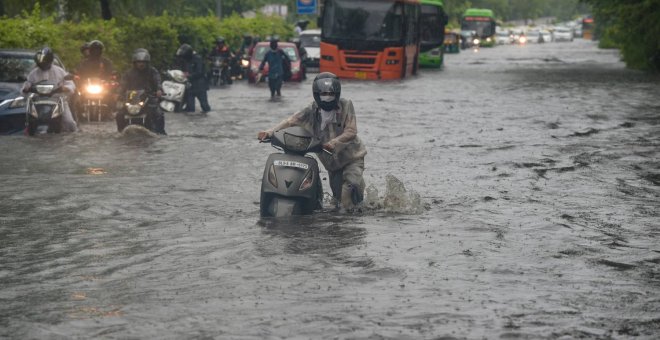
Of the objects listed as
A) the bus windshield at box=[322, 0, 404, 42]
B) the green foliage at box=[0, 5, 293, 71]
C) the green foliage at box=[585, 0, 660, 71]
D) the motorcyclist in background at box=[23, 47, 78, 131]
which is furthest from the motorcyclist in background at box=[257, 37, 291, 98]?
the green foliage at box=[585, 0, 660, 71]

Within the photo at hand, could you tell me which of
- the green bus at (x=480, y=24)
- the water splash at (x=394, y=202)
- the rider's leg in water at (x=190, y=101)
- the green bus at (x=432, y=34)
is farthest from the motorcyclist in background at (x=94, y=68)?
the green bus at (x=480, y=24)

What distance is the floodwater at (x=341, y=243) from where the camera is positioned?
785 centimetres

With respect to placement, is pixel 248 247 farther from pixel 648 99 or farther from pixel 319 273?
pixel 648 99

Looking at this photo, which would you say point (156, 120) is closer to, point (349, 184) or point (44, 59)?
point (44, 59)

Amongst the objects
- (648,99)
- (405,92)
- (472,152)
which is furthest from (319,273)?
(405,92)

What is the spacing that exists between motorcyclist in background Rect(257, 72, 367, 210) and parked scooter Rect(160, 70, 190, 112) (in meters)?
14.6

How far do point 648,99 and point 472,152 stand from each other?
1470cm

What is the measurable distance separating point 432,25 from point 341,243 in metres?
47.8

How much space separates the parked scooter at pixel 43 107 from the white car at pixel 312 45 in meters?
30.3

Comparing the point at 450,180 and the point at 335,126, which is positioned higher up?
the point at 335,126

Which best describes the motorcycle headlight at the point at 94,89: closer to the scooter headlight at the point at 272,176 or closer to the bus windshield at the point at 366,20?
the scooter headlight at the point at 272,176

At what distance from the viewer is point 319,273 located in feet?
30.9

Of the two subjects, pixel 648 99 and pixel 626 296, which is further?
pixel 648 99

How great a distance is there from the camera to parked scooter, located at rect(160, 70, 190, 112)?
87.1 ft
